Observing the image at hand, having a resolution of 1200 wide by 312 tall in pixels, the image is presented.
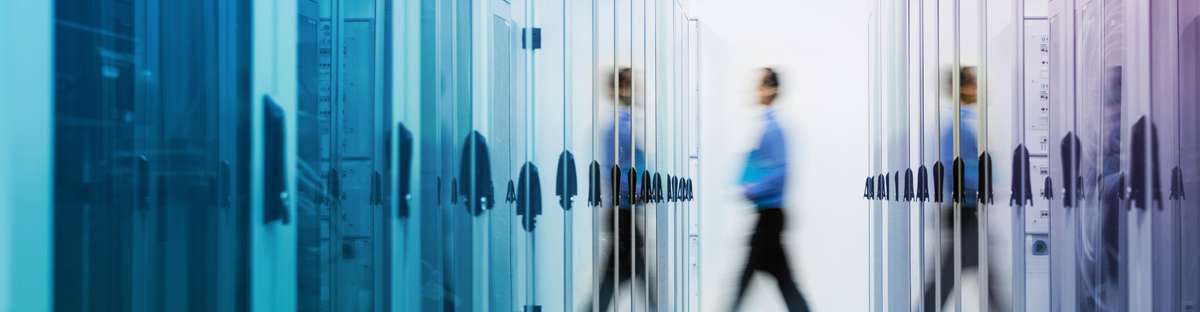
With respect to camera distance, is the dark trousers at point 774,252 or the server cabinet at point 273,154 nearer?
the server cabinet at point 273,154

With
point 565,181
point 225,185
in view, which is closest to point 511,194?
point 565,181

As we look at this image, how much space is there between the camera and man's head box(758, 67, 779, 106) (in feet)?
11.9

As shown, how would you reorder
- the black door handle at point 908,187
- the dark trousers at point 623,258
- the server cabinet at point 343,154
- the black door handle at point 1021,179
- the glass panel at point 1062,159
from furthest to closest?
the black door handle at point 908,187 < the dark trousers at point 623,258 < the black door handle at point 1021,179 < the glass panel at point 1062,159 < the server cabinet at point 343,154

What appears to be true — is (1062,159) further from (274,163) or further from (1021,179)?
(274,163)

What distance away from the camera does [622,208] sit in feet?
8.66

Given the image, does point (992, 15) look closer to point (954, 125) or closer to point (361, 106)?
point (954, 125)

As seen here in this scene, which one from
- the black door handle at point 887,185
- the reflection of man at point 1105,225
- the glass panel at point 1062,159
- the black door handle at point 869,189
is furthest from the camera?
the black door handle at point 869,189

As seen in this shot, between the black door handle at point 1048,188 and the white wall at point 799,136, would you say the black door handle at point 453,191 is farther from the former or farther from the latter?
the white wall at point 799,136

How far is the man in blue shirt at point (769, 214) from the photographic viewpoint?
3658 mm

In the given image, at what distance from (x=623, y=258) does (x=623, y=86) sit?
53 centimetres

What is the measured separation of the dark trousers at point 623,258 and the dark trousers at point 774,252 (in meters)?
0.88

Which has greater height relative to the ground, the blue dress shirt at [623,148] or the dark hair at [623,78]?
the dark hair at [623,78]

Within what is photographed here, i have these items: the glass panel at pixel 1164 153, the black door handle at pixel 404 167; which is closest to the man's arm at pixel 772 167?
the glass panel at pixel 1164 153

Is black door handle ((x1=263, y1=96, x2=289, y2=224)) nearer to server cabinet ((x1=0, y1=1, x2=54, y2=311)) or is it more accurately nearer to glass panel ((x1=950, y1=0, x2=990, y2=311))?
server cabinet ((x1=0, y1=1, x2=54, y2=311))
